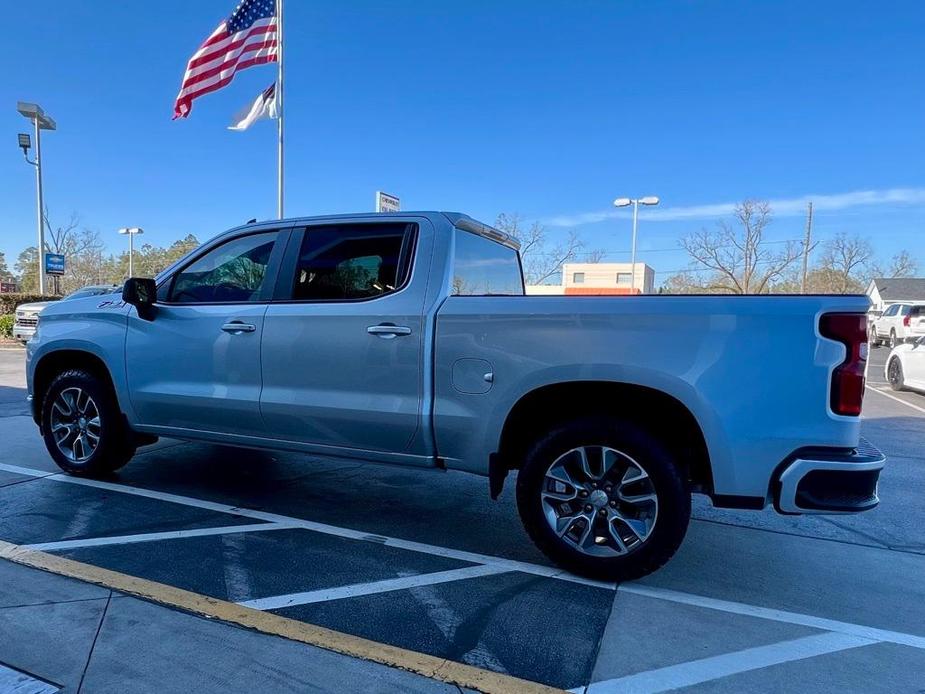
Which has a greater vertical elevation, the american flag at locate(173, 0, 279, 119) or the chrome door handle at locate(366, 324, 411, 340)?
the american flag at locate(173, 0, 279, 119)

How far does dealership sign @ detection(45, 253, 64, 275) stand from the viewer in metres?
26.9

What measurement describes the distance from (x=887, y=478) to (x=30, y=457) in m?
7.79

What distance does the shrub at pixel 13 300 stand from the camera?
71.7ft

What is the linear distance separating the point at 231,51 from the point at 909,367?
14.5m

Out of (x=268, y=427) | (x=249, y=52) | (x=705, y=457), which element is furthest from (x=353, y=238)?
(x=249, y=52)

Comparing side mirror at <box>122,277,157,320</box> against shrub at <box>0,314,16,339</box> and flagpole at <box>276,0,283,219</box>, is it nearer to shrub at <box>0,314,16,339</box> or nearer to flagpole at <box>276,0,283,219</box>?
flagpole at <box>276,0,283,219</box>

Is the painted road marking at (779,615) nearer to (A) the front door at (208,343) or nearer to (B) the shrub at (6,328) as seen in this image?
(A) the front door at (208,343)

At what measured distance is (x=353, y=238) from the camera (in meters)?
3.91

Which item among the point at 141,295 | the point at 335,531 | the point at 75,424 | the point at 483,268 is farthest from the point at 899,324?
the point at 75,424

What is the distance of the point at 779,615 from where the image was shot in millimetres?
2951

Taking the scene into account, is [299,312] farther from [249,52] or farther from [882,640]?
[249,52]

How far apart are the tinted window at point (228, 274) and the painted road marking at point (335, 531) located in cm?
147

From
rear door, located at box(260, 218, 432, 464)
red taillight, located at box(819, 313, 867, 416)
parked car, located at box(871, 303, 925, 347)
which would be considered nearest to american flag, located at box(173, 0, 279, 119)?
rear door, located at box(260, 218, 432, 464)

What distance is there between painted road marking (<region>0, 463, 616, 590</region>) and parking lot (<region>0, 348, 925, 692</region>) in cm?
2
